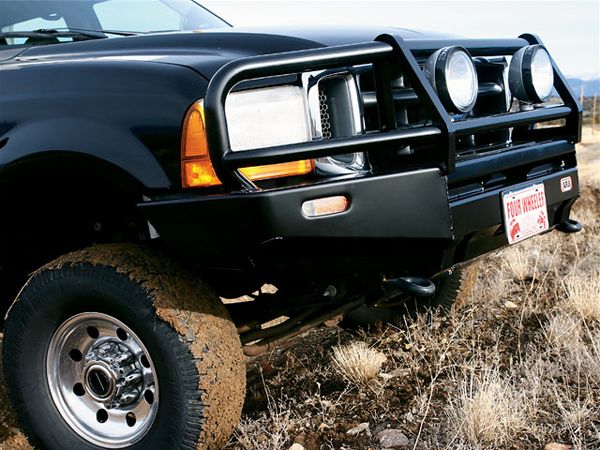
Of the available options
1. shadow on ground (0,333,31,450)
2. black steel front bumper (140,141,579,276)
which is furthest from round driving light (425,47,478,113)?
shadow on ground (0,333,31,450)

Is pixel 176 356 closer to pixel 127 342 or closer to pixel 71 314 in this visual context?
pixel 127 342

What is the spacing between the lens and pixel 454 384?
3127 mm

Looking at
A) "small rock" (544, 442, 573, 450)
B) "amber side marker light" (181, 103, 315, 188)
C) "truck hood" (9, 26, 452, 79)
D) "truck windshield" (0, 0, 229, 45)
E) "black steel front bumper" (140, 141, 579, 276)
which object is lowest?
"small rock" (544, 442, 573, 450)

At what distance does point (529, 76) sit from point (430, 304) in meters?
1.46

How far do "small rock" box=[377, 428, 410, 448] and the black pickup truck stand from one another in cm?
50

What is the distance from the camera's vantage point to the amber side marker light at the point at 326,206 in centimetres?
228

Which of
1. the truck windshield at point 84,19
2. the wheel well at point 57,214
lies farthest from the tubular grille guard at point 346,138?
the truck windshield at point 84,19

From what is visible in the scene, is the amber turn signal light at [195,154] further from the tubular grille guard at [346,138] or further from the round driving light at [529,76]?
the round driving light at [529,76]

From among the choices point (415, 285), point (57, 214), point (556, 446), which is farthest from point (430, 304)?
point (57, 214)

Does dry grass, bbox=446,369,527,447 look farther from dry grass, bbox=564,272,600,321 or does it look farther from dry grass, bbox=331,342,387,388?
dry grass, bbox=564,272,600,321

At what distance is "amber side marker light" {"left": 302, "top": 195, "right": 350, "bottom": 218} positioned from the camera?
2281 mm

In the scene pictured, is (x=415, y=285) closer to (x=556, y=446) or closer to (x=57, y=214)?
(x=556, y=446)

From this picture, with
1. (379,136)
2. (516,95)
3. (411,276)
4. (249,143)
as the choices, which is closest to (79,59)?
(249,143)

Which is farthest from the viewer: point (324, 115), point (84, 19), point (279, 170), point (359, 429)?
point (84, 19)
